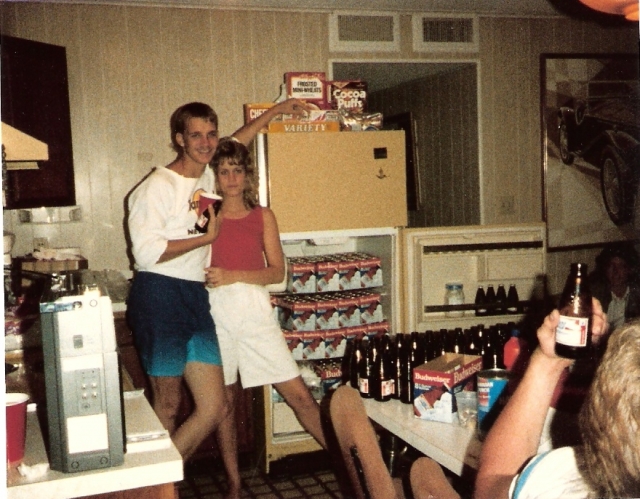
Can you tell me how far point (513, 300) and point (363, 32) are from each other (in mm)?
1940

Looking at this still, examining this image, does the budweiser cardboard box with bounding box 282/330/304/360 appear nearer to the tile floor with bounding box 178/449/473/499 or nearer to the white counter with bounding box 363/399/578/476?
the tile floor with bounding box 178/449/473/499

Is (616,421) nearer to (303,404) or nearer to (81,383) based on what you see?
(81,383)

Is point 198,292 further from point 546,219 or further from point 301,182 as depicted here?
point 546,219

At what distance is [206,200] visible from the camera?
8.87 ft

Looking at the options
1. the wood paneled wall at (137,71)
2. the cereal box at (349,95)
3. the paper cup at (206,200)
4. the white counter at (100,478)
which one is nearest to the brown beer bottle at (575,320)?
the white counter at (100,478)

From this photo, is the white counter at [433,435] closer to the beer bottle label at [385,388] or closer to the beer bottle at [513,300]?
the beer bottle label at [385,388]

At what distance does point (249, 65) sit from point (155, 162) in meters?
0.84

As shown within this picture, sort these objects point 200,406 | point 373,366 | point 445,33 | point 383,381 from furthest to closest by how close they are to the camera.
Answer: point 445,33 < point 200,406 < point 373,366 < point 383,381

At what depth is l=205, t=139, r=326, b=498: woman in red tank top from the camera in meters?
3.04

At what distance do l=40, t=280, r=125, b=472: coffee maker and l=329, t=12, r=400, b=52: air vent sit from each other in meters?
3.20

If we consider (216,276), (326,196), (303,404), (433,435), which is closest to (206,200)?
Answer: (216,276)

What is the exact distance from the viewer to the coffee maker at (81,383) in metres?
1.35

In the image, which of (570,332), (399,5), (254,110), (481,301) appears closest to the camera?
(570,332)

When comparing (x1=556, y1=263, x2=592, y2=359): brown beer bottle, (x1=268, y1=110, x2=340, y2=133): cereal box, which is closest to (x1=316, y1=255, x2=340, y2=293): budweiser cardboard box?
(x1=268, y1=110, x2=340, y2=133): cereal box
